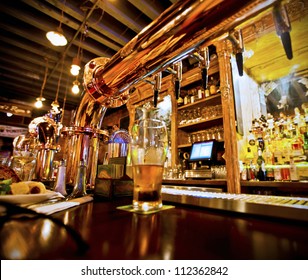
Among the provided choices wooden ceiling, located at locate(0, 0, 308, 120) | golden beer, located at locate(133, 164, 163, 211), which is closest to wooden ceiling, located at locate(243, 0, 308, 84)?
wooden ceiling, located at locate(0, 0, 308, 120)

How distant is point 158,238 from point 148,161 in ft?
0.91

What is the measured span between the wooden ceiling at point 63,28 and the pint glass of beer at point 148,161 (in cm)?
226

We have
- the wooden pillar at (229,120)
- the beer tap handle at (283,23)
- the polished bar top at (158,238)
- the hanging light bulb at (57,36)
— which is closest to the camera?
the polished bar top at (158,238)

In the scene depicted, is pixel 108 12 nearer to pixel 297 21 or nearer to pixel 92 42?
pixel 92 42

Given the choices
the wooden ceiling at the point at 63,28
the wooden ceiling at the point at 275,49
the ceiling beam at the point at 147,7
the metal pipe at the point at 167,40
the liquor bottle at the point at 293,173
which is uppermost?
the wooden ceiling at the point at 63,28

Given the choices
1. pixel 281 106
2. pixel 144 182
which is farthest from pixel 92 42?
pixel 144 182

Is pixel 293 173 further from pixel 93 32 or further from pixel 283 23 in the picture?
pixel 93 32

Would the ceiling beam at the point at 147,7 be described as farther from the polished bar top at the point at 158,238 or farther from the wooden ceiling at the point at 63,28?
the polished bar top at the point at 158,238

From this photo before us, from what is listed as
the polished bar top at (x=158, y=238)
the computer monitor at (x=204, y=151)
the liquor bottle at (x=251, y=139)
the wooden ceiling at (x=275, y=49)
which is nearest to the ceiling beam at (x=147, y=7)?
the wooden ceiling at (x=275, y=49)

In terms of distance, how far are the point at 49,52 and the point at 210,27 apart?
3.64m

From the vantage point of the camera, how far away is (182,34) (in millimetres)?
537

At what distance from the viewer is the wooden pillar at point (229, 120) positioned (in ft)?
5.99

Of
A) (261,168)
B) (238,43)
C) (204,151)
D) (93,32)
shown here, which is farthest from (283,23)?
(93,32)

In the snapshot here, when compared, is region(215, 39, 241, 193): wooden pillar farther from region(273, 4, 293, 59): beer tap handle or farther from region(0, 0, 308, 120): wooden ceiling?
region(273, 4, 293, 59): beer tap handle
